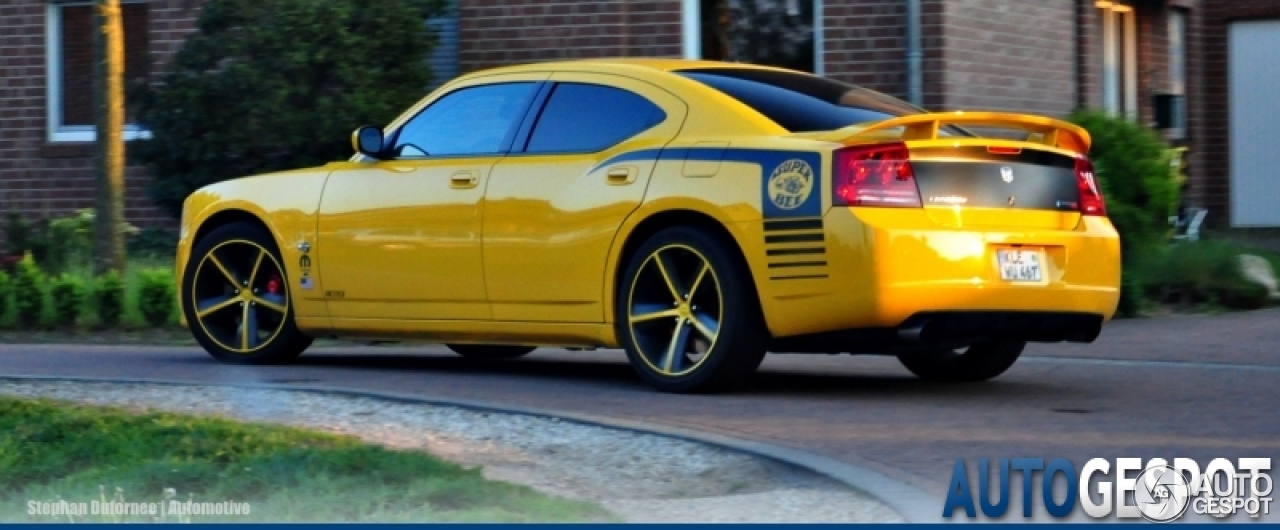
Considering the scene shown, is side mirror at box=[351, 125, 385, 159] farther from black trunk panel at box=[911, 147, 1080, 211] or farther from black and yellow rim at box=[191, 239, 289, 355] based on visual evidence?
black trunk panel at box=[911, 147, 1080, 211]

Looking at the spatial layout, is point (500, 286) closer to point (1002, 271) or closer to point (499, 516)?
point (1002, 271)

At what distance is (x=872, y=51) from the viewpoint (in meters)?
15.7

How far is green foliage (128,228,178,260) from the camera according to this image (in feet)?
54.7

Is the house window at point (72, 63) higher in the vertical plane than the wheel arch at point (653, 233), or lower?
higher

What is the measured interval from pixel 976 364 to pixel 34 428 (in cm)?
433

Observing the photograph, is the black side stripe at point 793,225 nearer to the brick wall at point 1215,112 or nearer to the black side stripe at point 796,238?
the black side stripe at point 796,238

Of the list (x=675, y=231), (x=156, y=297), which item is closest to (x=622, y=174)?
(x=675, y=231)

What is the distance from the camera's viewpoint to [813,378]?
980 cm

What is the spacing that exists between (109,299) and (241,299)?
2.77 m

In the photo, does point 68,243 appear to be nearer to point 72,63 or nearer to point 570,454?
point 72,63

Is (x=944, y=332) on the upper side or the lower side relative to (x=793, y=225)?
lower

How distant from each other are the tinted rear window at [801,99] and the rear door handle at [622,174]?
0.55 metres

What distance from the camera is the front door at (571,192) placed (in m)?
8.88

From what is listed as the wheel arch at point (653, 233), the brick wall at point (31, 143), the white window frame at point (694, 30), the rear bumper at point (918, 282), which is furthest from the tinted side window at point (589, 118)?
the brick wall at point (31, 143)
